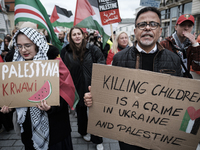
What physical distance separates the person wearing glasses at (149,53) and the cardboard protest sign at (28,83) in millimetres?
435

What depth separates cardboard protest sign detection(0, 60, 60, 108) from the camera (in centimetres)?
140

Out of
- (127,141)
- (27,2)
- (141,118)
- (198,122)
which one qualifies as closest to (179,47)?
(198,122)

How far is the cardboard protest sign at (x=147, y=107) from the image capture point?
1.16 m

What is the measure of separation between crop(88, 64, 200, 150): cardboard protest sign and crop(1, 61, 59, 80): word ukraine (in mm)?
497

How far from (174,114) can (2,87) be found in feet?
5.56

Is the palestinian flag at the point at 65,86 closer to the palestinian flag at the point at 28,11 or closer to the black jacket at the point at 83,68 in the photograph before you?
the black jacket at the point at 83,68

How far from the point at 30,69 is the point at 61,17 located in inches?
196

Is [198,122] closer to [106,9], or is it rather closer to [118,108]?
[118,108]

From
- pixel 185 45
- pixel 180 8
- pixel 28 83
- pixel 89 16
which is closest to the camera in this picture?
pixel 28 83

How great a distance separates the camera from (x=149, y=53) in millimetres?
1515

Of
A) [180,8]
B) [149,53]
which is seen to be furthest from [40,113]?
[180,8]

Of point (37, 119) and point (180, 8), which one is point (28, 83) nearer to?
point (37, 119)

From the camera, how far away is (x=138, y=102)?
48.4 inches

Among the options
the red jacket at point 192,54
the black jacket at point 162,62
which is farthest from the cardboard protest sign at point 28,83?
the red jacket at point 192,54
